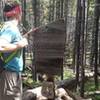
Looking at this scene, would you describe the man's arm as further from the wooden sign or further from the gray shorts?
the wooden sign

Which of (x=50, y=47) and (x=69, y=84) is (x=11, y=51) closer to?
(x=50, y=47)

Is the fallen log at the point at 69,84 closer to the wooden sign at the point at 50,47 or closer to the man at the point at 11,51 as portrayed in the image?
the wooden sign at the point at 50,47

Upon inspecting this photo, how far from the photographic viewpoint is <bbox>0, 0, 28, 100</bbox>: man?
4.32 meters

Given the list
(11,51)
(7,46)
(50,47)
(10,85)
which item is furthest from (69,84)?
(7,46)

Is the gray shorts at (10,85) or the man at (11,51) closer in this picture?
the man at (11,51)

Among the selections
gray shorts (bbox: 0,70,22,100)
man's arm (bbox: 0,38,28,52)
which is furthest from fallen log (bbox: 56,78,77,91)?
man's arm (bbox: 0,38,28,52)

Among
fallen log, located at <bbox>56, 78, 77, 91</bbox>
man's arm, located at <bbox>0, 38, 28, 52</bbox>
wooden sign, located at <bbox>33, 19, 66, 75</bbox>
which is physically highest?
man's arm, located at <bbox>0, 38, 28, 52</bbox>

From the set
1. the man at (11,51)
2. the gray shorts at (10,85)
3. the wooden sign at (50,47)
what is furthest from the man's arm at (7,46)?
the wooden sign at (50,47)

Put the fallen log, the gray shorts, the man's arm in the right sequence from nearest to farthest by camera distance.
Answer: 1. the man's arm
2. the gray shorts
3. the fallen log

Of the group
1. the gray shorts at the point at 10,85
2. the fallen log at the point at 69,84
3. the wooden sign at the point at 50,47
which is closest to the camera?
the gray shorts at the point at 10,85

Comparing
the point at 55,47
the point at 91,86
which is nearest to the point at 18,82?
the point at 55,47

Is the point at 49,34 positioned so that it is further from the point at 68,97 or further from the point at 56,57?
the point at 68,97

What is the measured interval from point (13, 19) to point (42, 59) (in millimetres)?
3566

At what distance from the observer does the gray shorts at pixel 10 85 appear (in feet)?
15.2
